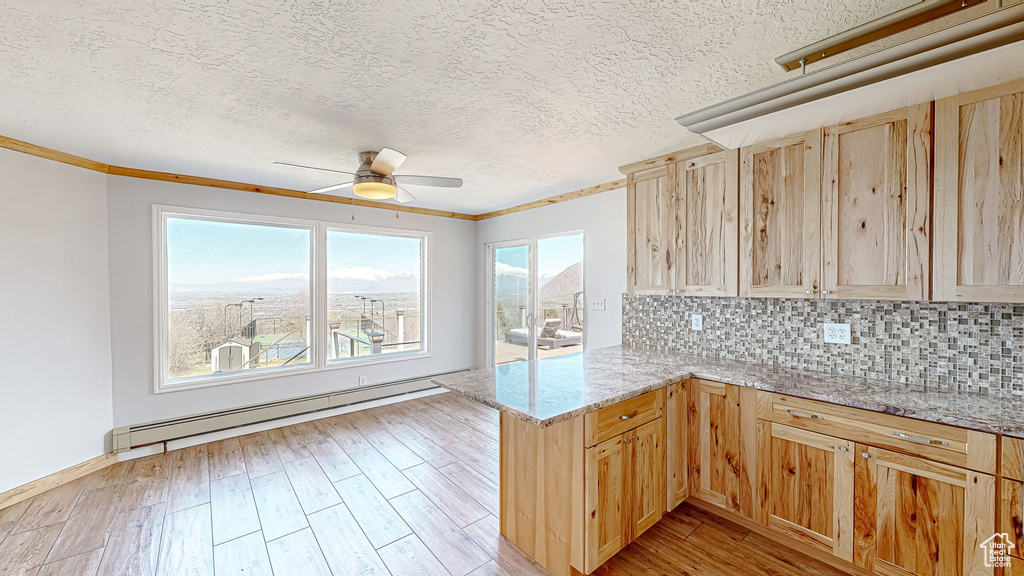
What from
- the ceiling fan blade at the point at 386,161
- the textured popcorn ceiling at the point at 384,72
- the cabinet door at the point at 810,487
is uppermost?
the textured popcorn ceiling at the point at 384,72

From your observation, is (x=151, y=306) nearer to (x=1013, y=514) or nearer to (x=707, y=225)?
(x=707, y=225)

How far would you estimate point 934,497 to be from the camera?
1.60 m

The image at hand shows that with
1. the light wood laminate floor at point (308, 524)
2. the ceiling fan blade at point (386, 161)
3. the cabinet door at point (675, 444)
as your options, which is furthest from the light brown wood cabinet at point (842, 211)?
the ceiling fan blade at point (386, 161)

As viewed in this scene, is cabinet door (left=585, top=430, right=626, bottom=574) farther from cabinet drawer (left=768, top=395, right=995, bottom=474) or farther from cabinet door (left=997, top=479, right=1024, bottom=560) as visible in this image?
cabinet door (left=997, top=479, right=1024, bottom=560)

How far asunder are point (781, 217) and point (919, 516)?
1.53m

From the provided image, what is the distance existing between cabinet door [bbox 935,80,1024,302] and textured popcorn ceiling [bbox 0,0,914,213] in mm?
789

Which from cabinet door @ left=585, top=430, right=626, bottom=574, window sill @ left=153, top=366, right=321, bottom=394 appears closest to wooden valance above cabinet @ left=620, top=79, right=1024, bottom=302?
cabinet door @ left=585, top=430, right=626, bottom=574

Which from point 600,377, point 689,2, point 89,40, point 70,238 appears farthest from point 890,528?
point 70,238

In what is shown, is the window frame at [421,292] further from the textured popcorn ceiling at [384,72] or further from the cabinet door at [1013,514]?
the cabinet door at [1013,514]

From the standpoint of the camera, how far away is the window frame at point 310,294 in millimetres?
3361

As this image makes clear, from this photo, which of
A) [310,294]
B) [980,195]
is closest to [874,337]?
[980,195]

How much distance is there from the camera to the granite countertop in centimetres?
158

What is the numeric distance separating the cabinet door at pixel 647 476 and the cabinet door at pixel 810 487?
537mm

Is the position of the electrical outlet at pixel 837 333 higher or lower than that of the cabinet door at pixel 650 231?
lower
